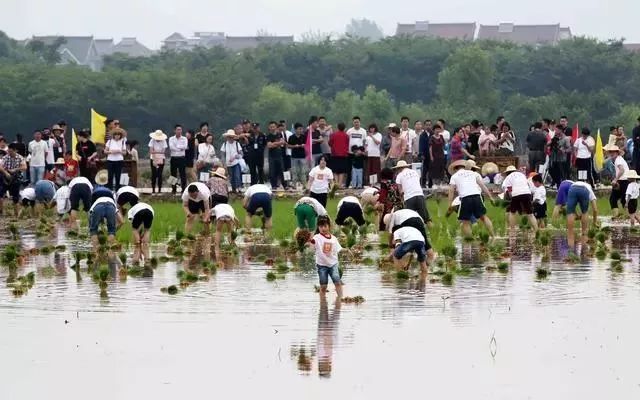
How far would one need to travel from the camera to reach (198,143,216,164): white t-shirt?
118 feet

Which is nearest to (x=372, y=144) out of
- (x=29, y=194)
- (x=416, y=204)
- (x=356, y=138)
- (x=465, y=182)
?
(x=356, y=138)

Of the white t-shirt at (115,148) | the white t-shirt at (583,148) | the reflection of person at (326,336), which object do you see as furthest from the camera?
the white t-shirt at (583,148)

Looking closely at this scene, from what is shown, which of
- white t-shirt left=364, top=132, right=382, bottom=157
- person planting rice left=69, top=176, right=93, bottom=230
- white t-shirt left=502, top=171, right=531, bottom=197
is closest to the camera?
white t-shirt left=502, top=171, right=531, bottom=197

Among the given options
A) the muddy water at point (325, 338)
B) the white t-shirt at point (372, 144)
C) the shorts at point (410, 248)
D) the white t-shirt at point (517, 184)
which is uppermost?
the white t-shirt at point (372, 144)

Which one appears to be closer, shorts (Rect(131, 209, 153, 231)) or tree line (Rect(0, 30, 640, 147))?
shorts (Rect(131, 209, 153, 231))

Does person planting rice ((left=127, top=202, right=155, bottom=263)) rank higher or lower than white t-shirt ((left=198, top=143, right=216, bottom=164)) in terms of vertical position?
lower

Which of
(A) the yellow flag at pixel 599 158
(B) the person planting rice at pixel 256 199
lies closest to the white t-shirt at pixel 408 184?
(B) the person planting rice at pixel 256 199

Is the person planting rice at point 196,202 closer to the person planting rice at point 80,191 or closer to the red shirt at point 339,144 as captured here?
the person planting rice at point 80,191

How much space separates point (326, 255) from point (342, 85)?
81125mm

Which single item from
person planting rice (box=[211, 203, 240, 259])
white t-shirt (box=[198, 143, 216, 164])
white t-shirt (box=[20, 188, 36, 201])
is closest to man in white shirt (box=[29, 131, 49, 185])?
white t-shirt (box=[20, 188, 36, 201])

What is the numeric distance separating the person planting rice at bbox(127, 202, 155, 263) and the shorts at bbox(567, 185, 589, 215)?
6.13 metres

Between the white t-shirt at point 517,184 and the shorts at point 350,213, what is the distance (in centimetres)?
272

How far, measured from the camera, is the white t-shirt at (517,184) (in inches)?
1114

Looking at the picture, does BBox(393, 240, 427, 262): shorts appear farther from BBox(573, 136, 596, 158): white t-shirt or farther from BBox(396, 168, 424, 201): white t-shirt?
BBox(573, 136, 596, 158): white t-shirt
